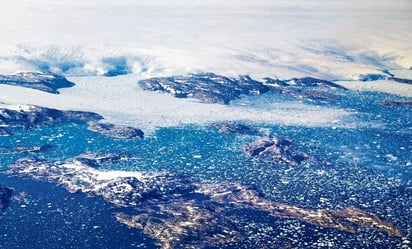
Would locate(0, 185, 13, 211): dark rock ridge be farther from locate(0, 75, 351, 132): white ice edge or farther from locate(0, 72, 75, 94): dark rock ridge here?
locate(0, 72, 75, 94): dark rock ridge

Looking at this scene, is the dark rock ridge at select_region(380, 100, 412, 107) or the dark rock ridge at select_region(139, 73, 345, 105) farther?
the dark rock ridge at select_region(139, 73, 345, 105)

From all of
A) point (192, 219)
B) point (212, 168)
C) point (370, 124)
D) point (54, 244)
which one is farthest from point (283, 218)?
point (370, 124)

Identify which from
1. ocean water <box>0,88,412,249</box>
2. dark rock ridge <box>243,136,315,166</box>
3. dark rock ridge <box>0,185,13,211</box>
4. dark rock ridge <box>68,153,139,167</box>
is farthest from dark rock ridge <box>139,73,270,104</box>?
dark rock ridge <box>0,185,13,211</box>

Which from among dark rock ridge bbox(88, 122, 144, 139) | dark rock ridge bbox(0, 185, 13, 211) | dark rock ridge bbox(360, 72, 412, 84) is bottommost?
dark rock ridge bbox(88, 122, 144, 139)

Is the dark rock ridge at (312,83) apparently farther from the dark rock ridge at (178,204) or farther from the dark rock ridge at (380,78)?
the dark rock ridge at (178,204)

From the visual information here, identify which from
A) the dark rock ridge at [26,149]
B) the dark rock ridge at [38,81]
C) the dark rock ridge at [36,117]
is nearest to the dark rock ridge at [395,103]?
the dark rock ridge at [36,117]

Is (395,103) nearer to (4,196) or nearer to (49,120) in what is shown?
(49,120)
